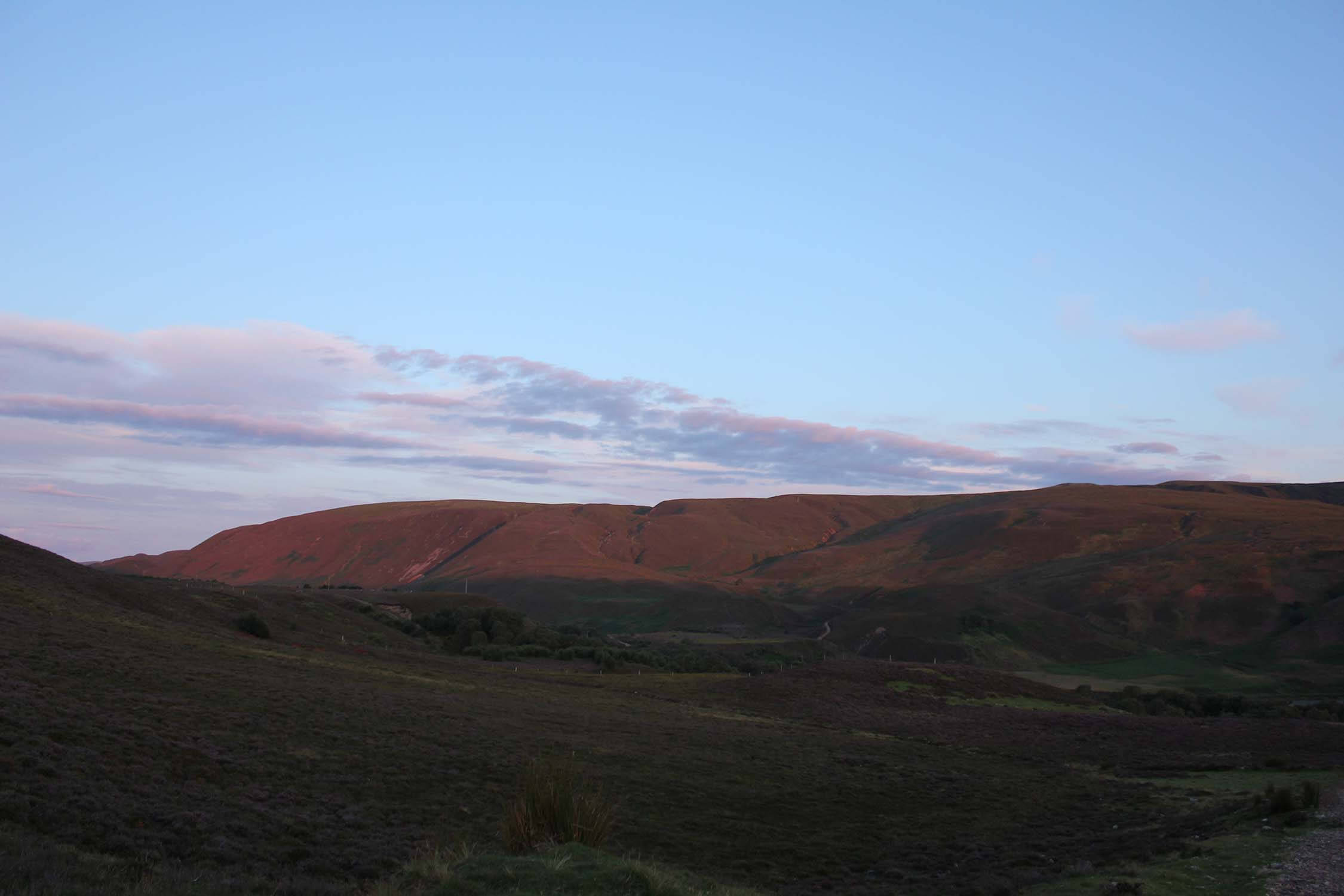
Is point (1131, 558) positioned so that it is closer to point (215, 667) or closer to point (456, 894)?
point (215, 667)

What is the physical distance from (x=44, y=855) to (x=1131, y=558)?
4472 inches

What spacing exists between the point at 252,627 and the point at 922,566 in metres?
106

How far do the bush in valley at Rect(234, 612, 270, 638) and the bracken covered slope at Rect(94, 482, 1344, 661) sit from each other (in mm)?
50501

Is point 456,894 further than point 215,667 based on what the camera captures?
No

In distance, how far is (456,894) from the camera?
8.15m

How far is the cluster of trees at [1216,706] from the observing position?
45.9 m

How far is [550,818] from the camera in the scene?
10.9 metres

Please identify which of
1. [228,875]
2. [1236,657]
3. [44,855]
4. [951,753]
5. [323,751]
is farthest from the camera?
[1236,657]

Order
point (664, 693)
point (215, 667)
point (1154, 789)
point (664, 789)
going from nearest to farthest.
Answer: point (664, 789)
point (1154, 789)
point (215, 667)
point (664, 693)

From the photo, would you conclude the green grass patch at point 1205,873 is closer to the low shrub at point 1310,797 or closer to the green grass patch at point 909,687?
the low shrub at point 1310,797

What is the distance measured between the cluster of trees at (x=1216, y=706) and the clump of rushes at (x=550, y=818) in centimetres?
4050

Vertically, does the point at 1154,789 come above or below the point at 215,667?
below

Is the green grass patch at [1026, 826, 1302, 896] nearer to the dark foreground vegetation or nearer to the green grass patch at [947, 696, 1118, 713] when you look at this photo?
the dark foreground vegetation

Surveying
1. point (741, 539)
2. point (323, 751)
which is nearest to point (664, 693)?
point (323, 751)
